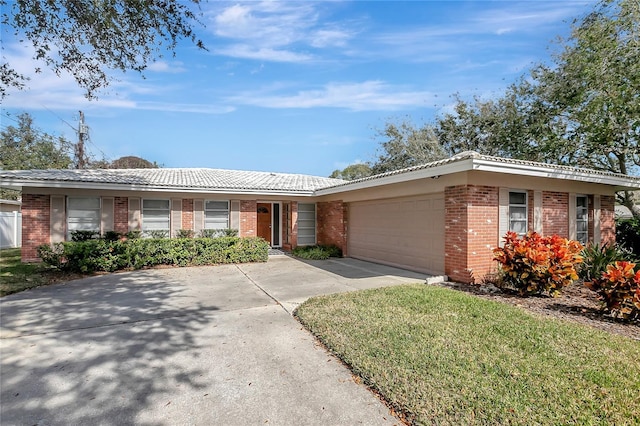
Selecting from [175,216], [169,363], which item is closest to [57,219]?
[175,216]

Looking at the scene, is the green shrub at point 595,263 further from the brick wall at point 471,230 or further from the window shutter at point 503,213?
the brick wall at point 471,230

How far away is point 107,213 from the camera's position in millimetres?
11727

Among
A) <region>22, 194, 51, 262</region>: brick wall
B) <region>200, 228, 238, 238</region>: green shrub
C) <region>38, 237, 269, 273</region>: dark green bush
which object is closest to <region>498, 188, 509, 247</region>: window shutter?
<region>38, 237, 269, 273</region>: dark green bush

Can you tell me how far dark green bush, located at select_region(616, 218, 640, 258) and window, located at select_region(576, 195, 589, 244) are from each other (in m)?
4.04

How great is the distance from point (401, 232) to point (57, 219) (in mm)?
12059

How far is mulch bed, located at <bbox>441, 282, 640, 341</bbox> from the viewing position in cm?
494

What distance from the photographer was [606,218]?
416 inches

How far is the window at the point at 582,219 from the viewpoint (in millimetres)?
9883

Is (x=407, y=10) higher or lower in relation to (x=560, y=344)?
higher

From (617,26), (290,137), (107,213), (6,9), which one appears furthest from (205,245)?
(617,26)

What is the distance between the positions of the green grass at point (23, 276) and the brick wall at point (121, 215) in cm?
251

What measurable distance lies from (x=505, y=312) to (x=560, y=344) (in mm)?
1262

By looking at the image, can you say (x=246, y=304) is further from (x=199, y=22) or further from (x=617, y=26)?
(x=617, y=26)

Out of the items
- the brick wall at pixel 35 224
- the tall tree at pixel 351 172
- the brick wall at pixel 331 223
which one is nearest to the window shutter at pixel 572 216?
the brick wall at pixel 331 223
